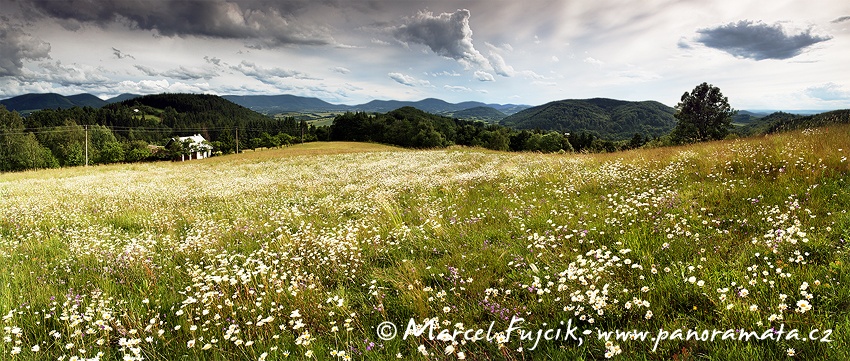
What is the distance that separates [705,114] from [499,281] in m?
70.5

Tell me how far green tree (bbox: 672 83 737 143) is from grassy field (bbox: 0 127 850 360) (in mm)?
57882

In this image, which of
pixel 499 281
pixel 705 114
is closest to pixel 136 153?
pixel 499 281

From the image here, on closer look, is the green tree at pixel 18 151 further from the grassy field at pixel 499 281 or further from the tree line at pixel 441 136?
the grassy field at pixel 499 281

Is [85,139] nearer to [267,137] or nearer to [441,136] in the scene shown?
[267,137]

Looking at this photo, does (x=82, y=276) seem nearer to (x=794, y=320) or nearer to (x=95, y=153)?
(x=794, y=320)

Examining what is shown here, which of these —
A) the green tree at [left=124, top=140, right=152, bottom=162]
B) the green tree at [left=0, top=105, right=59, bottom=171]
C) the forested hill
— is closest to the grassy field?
the forested hill

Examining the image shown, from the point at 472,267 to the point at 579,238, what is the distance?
180 centimetres

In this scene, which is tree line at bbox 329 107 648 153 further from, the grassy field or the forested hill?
the grassy field

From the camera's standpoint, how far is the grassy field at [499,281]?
300cm

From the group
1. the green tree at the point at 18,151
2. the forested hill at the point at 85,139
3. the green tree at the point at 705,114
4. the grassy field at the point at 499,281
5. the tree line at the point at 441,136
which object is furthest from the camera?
the tree line at the point at 441,136

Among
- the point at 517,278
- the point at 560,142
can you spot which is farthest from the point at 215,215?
the point at 560,142

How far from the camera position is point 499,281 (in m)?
4.23

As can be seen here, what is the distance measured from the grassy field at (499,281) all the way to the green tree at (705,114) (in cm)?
5788

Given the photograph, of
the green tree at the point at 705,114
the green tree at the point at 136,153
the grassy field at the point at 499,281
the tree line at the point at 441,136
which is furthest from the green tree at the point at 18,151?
the green tree at the point at 705,114
